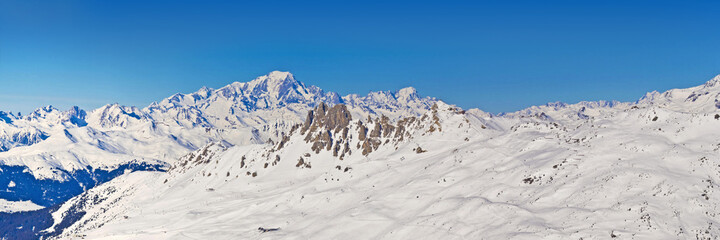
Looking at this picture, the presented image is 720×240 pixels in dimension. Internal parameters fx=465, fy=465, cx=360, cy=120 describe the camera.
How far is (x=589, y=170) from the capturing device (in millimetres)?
82438

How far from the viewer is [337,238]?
92.1 m

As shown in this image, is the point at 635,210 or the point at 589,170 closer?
the point at 635,210

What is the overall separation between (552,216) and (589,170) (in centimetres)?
2028

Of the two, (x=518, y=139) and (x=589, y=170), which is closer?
(x=589, y=170)

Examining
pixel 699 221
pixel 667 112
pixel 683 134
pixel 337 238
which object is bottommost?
pixel 699 221

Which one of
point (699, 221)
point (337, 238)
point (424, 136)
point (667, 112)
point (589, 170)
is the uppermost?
point (424, 136)

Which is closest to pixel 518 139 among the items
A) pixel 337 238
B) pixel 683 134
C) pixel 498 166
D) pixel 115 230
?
pixel 498 166

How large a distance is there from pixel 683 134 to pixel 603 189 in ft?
116

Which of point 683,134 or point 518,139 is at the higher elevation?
point 518,139

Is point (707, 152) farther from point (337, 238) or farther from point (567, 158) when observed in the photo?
point (337, 238)

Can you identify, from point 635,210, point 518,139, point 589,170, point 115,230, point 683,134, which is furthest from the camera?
point 115,230

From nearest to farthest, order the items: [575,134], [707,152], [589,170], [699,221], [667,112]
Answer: [699,221] → [707,152] → [589,170] → [667,112] → [575,134]

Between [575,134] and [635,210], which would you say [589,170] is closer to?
[635,210]

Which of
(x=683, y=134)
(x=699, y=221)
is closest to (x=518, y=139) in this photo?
(x=683, y=134)
